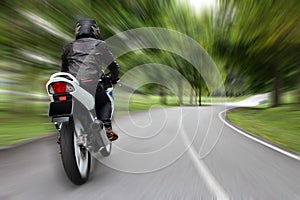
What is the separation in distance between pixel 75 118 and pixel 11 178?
4.60 feet

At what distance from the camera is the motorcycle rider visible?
14.3ft

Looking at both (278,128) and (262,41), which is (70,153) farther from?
(262,41)

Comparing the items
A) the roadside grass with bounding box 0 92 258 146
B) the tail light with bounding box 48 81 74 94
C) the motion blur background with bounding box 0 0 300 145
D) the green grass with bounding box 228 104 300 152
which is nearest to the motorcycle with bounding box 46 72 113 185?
the tail light with bounding box 48 81 74 94

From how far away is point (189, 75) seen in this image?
3512 cm

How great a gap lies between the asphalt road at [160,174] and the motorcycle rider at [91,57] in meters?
0.87

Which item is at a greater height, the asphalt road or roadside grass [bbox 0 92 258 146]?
roadside grass [bbox 0 92 258 146]

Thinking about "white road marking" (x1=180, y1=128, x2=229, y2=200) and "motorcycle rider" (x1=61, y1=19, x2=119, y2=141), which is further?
"motorcycle rider" (x1=61, y1=19, x2=119, y2=141)

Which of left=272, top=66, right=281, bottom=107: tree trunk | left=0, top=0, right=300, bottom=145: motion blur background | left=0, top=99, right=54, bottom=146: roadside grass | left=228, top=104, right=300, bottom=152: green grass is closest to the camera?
left=0, top=99, right=54, bottom=146: roadside grass

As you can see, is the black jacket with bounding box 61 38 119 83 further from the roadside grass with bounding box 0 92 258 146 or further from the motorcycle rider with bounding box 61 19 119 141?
the roadside grass with bounding box 0 92 258 146

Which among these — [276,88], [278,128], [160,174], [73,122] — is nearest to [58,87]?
[73,122]

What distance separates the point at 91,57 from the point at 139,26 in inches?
417

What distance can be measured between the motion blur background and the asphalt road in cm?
271

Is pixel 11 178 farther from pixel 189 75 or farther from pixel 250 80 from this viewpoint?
pixel 189 75

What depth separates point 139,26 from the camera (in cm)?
1453
